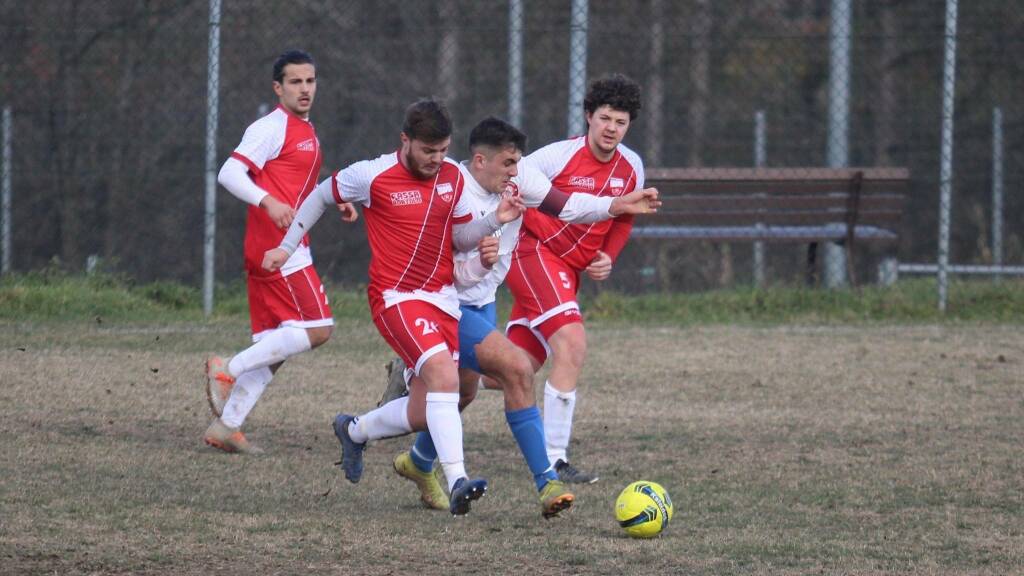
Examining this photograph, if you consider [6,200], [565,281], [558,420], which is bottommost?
[558,420]

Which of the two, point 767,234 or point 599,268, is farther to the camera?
point 767,234

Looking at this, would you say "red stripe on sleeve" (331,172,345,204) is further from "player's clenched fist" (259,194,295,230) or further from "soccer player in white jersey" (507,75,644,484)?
"soccer player in white jersey" (507,75,644,484)

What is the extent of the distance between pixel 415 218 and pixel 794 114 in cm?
1722

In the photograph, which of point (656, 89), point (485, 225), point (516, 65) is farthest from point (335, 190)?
point (656, 89)

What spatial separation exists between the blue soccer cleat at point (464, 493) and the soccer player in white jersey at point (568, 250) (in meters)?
1.09

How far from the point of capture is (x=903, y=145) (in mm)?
21719

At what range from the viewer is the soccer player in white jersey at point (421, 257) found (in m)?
5.64

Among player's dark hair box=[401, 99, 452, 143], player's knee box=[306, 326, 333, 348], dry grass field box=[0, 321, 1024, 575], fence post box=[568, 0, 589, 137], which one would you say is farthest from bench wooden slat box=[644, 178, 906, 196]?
player's dark hair box=[401, 99, 452, 143]

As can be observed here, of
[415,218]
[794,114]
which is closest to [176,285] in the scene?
[415,218]

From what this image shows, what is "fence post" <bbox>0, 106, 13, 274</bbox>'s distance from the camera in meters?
12.1

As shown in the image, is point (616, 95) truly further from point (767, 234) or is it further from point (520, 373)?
point (767, 234)

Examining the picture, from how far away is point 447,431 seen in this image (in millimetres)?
5625

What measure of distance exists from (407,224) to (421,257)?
0.44 feet

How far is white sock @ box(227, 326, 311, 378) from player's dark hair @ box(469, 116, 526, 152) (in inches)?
65.2
